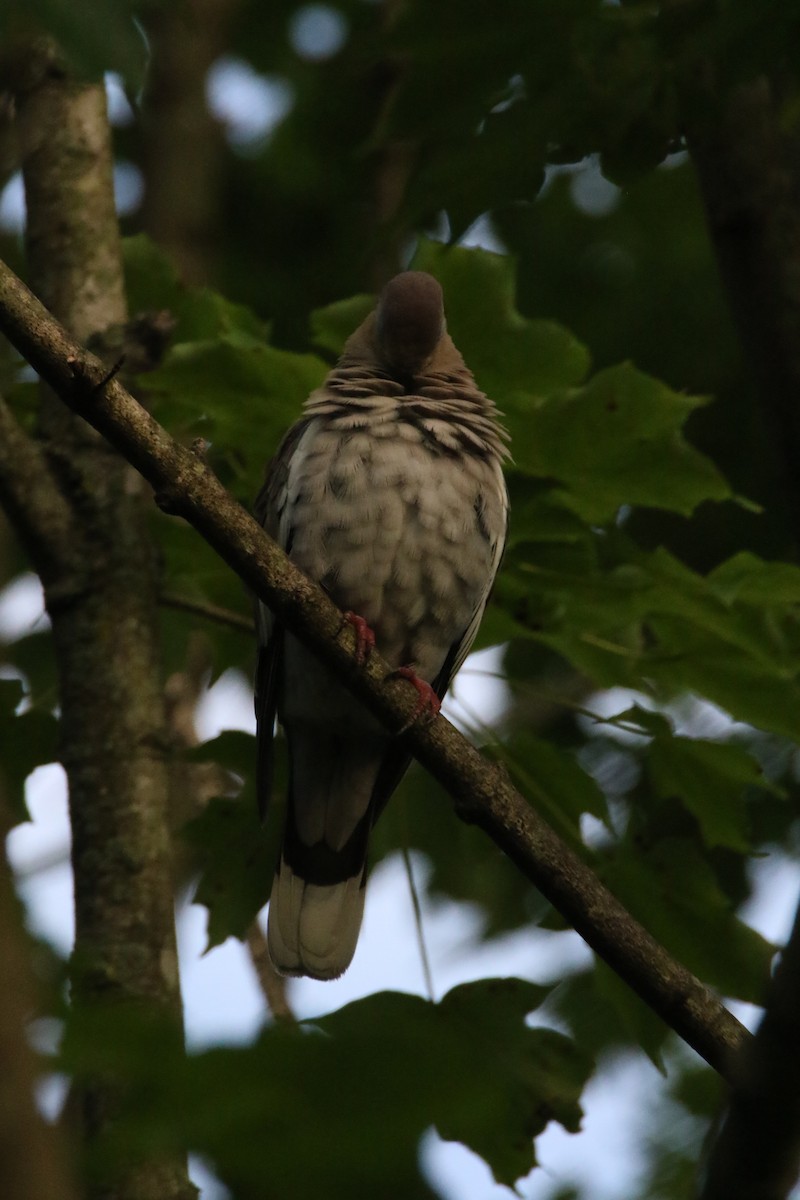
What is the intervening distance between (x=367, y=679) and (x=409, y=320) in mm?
1256

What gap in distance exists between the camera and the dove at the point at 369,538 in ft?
12.6

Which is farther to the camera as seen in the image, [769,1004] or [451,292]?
[451,292]

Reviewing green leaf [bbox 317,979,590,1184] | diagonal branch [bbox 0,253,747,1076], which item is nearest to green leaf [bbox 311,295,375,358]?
diagonal branch [bbox 0,253,747,1076]

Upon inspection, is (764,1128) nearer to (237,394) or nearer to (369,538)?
(237,394)

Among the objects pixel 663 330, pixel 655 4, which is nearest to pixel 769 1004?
pixel 655 4

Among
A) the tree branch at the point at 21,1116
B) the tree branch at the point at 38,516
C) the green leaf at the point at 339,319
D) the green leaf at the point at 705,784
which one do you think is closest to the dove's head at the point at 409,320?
the green leaf at the point at 339,319

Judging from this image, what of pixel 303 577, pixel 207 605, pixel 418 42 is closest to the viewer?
pixel 303 577

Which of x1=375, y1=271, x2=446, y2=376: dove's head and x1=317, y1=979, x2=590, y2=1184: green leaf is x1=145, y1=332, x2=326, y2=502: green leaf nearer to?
x1=375, y1=271, x2=446, y2=376: dove's head

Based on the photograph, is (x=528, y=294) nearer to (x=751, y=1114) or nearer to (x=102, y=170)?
(x=102, y=170)

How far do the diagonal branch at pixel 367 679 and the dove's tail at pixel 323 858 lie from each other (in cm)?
113

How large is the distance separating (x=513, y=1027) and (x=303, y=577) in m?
1.20

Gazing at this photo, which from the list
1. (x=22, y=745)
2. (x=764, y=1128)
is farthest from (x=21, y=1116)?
(x=22, y=745)

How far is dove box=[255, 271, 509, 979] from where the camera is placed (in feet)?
12.6

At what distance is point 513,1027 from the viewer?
3336 millimetres
